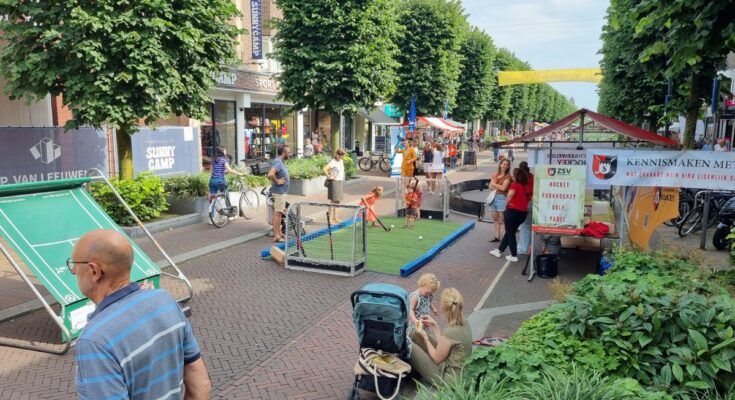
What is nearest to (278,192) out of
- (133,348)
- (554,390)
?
(554,390)

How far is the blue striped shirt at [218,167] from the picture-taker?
1284cm

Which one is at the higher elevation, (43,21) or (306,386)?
(43,21)

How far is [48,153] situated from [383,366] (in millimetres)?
12345

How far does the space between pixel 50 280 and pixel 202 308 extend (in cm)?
201

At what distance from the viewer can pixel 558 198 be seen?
8.96 metres

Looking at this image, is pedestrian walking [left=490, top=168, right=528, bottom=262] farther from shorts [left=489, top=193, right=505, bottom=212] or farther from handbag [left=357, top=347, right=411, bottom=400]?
handbag [left=357, top=347, right=411, bottom=400]

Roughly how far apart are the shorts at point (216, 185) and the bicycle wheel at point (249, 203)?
1.10 metres

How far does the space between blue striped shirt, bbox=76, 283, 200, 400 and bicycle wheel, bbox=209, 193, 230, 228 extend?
34.0 ft

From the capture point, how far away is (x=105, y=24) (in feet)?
33.8

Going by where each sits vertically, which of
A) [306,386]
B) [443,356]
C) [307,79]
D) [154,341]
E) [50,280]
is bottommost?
[306,386]

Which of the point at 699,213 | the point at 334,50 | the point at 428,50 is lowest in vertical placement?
the point at 699,213

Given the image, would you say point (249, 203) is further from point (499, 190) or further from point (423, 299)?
point (423, 299)

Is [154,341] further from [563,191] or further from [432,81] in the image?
[432,81]

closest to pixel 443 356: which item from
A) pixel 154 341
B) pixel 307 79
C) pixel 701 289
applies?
pixel 701 289
